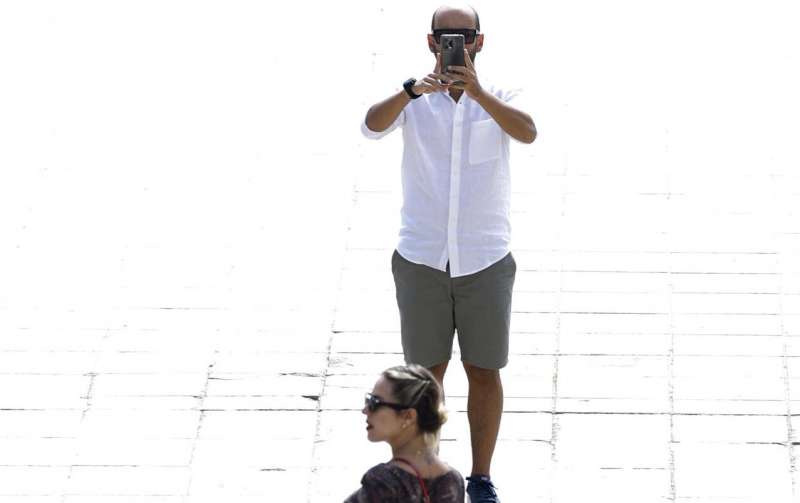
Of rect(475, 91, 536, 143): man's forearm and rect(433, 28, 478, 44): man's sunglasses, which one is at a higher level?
rect(433, 28, 478, 44): man's sunglasses

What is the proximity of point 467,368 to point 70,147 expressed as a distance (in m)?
4.51

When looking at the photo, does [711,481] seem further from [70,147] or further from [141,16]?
[141,16]

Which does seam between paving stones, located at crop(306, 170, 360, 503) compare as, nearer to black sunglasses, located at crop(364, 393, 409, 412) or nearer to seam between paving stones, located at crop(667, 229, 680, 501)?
seam between paving stones, located at crop(667, 229, 680, 501)

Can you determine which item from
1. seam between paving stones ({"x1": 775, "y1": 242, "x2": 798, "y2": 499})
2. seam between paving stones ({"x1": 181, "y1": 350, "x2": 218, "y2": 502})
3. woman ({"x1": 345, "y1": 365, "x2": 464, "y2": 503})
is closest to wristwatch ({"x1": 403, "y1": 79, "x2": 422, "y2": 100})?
woman ({"x1": 345, "y1": 365, "x2": 464, "y2": 503})

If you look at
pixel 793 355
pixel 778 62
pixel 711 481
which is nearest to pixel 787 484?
pixel 711 481

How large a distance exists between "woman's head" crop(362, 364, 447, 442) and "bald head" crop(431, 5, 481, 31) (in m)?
2.00

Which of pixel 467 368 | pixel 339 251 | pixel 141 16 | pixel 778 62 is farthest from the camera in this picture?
pixel 141 16

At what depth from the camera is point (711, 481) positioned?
7539 mm

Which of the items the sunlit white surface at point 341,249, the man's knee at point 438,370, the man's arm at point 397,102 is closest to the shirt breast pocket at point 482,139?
the man's arm at point 397,102

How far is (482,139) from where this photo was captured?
23.0ft

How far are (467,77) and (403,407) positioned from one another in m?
1.86

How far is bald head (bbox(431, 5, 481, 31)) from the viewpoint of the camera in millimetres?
6938


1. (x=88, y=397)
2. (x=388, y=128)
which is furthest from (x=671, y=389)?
(x=88, y=397)

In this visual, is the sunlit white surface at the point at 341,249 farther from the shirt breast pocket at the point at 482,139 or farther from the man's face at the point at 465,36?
the man's face at the point at 465,36
